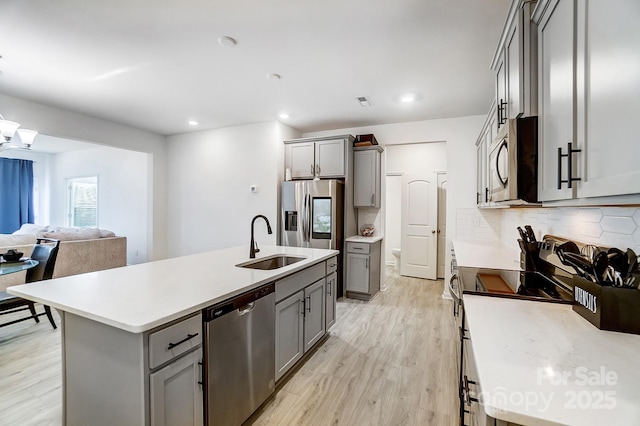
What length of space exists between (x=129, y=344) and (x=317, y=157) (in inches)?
139

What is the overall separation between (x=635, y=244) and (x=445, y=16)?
5.87 feet

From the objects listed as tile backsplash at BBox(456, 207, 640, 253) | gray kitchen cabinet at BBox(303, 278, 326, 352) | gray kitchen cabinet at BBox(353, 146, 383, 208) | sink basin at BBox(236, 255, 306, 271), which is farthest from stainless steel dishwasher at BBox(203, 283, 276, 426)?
gray kitchen cabinet at BBox(353, 146, 383, 208)

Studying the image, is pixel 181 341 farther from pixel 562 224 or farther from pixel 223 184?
pixel 223 184

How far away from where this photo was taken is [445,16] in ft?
6.37

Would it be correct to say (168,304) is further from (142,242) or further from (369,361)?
(142,242)

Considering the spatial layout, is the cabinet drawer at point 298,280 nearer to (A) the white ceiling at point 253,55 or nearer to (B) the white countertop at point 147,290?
(B) the white countertop at point 147,290

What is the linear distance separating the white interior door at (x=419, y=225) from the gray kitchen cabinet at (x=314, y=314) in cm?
329

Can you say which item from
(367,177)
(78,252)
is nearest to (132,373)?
(367,177)

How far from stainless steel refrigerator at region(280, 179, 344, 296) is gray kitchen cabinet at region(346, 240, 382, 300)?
153 millimetres

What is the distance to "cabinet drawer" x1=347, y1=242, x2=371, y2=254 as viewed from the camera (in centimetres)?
397

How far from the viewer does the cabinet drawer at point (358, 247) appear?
13.0 feet

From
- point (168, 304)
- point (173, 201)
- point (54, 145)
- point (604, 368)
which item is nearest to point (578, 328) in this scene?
point (604, 368)

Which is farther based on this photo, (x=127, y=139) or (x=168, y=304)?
(x=127, y=139)

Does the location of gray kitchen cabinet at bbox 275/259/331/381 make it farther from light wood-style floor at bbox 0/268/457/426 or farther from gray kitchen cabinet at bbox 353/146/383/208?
gray kitchen cabinet at bbox 353/146/383/208
